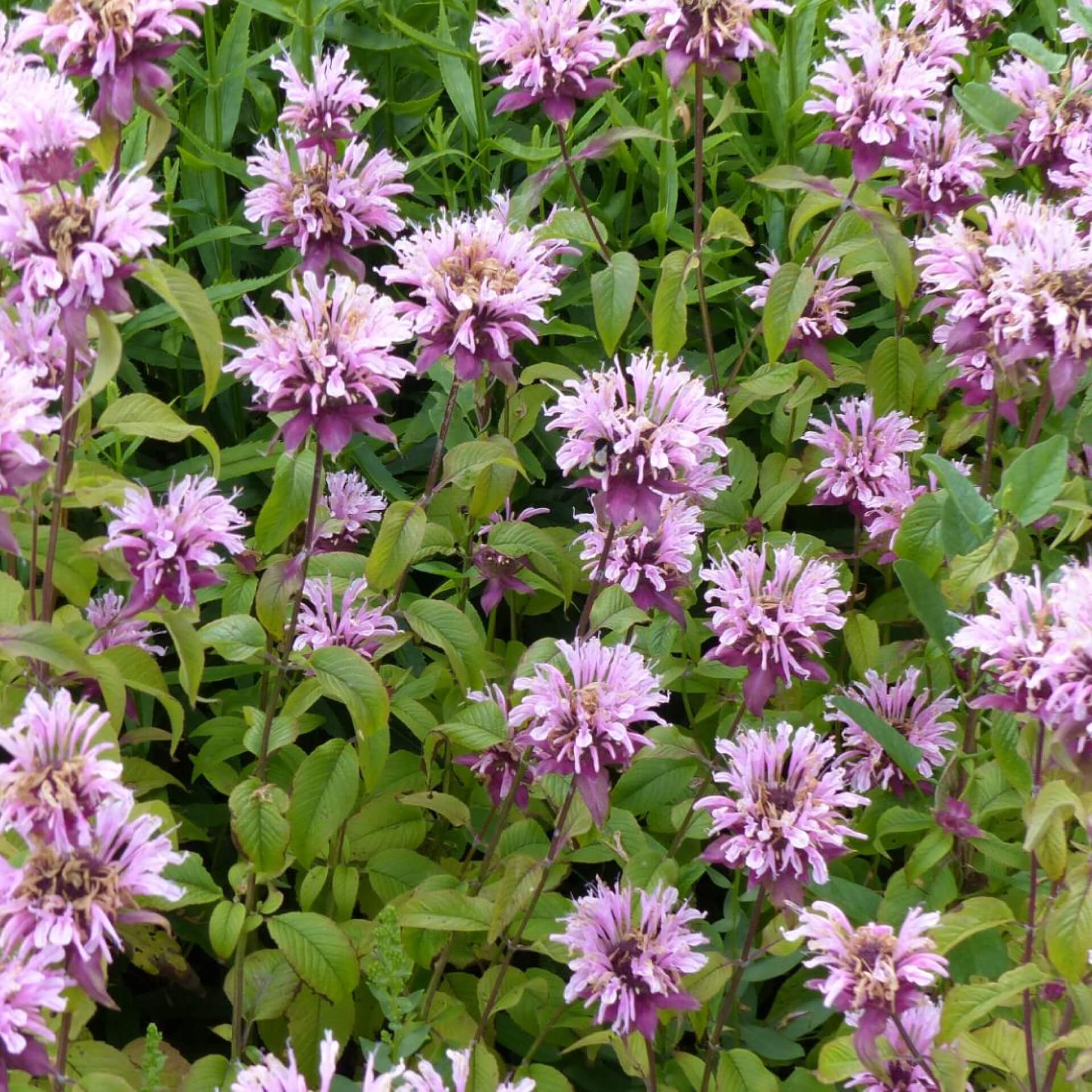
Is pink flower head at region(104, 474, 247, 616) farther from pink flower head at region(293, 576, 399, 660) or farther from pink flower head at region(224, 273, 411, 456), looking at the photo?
pink flower head at region(293, 576, 399, 660)

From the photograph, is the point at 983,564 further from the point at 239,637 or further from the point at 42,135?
the point at 42,135

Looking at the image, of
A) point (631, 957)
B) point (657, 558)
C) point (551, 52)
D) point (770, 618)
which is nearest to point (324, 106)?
point (551, 52)

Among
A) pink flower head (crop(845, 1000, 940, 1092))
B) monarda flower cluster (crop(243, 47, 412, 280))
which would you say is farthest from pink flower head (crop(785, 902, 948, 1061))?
monarda flower cluster (crop(243, 47, 412, 280))

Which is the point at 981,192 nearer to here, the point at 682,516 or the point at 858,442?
the point at 858,442

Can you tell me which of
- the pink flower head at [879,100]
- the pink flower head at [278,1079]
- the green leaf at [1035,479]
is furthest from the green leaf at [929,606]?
the pink flower head at [278,1079]

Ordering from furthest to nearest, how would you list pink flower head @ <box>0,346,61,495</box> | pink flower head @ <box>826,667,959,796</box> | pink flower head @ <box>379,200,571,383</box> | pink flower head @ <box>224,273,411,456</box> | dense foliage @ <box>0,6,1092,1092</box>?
1. pink flower head @ <box>826,667,959,796</box>
2. pink flower head @ <box>379,200,571,383</box>
3. pink flower head @ <box>224,273,411,456</box>
4. dense foliage @ <box>0,6,1092,1092</box>
5. pink flower head @ <box>0,346,61,495</box>

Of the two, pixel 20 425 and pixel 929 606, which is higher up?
pixel 929 606

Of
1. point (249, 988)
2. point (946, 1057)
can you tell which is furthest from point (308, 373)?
point (946, 1057)
